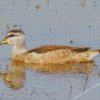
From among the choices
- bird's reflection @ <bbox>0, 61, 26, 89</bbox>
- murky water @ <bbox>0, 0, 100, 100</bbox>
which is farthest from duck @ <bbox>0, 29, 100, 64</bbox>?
bird's reflection @ <bbox>0, 61, 26, 89</bbox>

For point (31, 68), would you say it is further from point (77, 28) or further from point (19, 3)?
point (19, 3)

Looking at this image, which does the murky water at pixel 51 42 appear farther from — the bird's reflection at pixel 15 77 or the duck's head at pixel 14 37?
the duck's head at pixel 14 37

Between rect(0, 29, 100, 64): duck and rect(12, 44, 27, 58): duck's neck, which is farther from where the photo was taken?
rect(12, 44, 27, 58): duck's neck

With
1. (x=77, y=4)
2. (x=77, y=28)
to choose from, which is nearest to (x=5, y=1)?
(x=77, y=4)

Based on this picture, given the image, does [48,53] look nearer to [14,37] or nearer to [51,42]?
[51,42]

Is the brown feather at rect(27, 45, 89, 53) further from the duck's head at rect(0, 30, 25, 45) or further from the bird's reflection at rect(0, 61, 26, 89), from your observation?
the bird's reflection at rect(0, 61, 26, 89)

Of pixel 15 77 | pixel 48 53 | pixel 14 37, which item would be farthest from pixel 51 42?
pixel 15 77

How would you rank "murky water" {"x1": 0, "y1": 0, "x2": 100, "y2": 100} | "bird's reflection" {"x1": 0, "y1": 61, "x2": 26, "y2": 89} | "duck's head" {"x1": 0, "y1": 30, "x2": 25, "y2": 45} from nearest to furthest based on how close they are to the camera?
1. "murky water" {"x1": 0, "y1": 0, "x2": 100, "y2": 100}
2. "bird's reflection" {"x1": 0, "y1": 61, "x2": 26, "y2": 89}
3. "duck's head" {"x1": 0, "y1": 30, "x2": 25, "y2": 45}

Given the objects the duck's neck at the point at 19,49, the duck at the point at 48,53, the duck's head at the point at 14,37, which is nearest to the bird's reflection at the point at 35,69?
the duck at the point at 48,53
